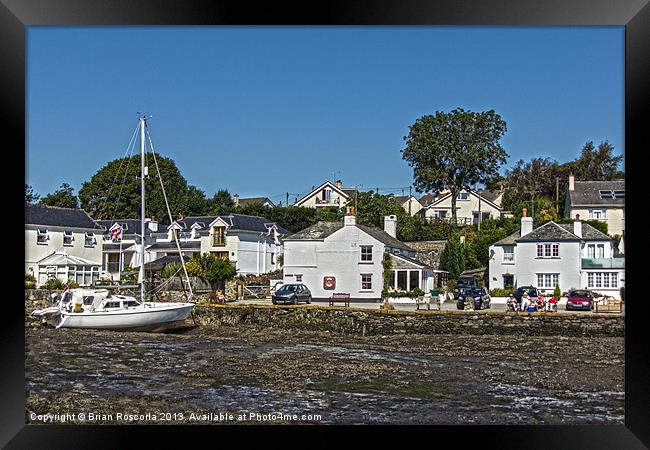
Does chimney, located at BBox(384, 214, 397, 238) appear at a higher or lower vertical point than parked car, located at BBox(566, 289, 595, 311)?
higher

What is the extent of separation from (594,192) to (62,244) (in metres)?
12.8

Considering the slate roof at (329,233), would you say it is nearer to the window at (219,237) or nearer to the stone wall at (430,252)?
the stone wall at (430,252)

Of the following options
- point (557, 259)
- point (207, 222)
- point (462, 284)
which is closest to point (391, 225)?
point (462, 284)

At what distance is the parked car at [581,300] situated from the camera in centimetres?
1688

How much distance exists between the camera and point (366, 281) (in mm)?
18781

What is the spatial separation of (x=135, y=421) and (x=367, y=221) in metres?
12.9

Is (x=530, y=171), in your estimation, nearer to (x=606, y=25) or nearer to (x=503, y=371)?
(x=503, y=371)

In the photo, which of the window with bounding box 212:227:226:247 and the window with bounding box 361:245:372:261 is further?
the window with bounding box 361:245:372:261

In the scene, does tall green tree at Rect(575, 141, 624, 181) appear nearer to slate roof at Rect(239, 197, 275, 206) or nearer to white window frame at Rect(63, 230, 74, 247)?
slate roof at Rect(239, 197, 275, 206)

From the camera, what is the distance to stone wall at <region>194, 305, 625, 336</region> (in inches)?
637

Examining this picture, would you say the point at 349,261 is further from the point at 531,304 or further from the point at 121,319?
the point at 121,319

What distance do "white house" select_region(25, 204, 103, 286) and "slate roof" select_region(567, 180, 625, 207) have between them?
11978mm

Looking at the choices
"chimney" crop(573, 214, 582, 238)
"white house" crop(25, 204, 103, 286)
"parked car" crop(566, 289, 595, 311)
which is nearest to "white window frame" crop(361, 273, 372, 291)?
"parked car" crop(566, 289, 595, 311)

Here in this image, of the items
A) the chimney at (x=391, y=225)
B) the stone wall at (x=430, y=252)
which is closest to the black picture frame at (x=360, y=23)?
the stone wall at (x=430, y=252)
